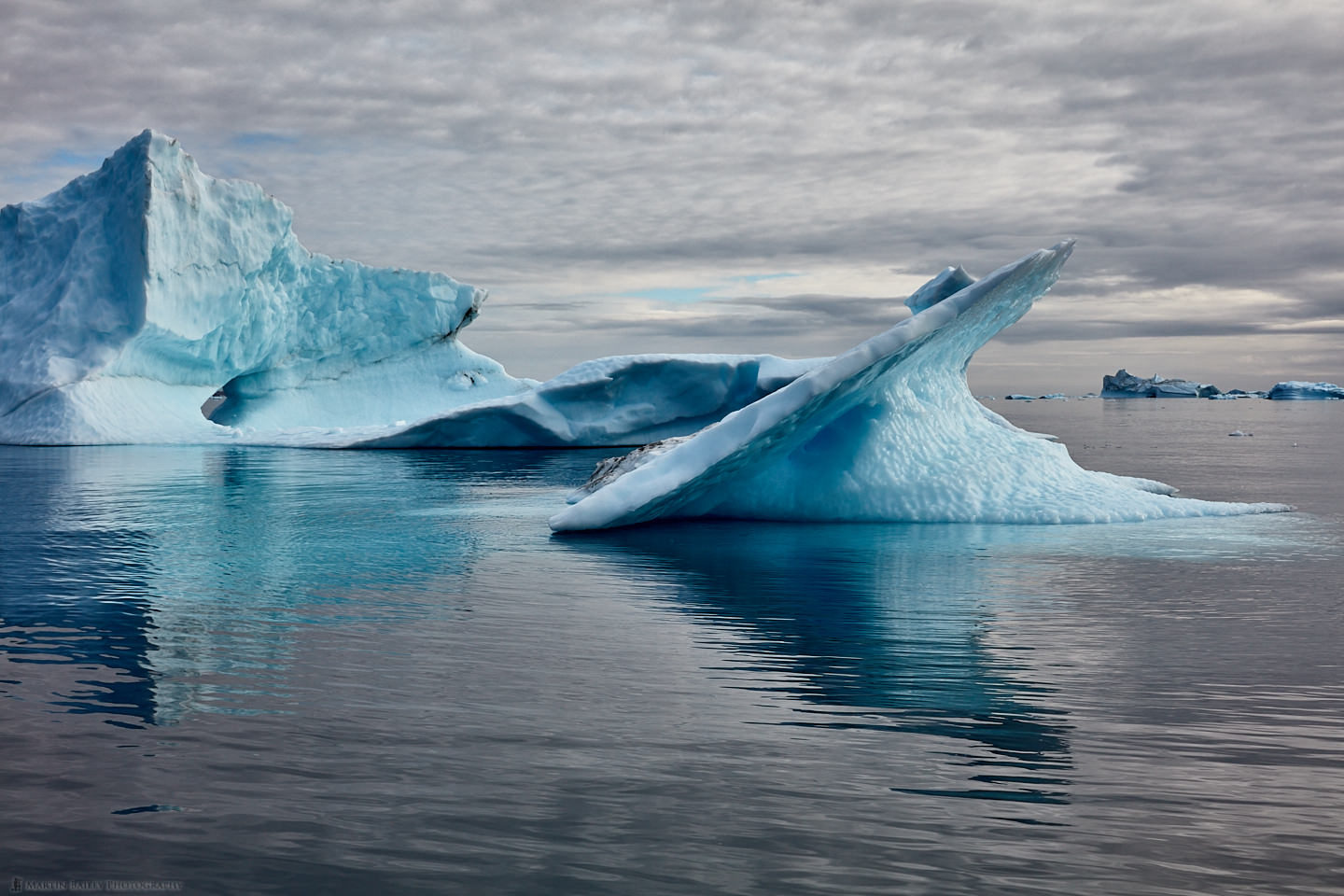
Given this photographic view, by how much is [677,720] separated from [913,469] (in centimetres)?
581

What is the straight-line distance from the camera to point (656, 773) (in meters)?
2.78

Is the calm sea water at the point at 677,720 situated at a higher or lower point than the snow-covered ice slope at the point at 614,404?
lower

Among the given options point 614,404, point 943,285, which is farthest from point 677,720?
point 614,404

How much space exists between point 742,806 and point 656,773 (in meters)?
0.30

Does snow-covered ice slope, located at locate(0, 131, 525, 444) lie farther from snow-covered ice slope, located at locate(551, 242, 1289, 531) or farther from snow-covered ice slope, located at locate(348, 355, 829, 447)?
snow-covered ice slope, located at locate(551, 242, 1289, 531)

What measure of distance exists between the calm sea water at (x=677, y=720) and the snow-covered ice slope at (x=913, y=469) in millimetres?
1153

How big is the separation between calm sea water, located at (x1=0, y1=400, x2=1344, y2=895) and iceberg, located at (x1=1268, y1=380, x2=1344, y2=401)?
3561 inches

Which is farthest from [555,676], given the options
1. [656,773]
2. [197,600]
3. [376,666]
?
[197,600]

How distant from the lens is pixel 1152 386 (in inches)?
3565

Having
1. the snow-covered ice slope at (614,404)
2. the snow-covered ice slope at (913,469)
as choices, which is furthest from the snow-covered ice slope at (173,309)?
the snow-covered ice slope at (913,469)

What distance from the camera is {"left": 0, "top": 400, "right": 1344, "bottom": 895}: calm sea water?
2.32 metres

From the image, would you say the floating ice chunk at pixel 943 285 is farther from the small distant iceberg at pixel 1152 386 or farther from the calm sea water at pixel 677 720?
A: the small distant iceberg at pixel 1152 386

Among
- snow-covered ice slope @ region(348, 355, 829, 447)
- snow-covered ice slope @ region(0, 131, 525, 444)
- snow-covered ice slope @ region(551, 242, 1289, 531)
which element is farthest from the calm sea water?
snow-covered ice slope @ region(0, 131, 525, 444)

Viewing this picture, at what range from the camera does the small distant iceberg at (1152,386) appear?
90125 millimetres
